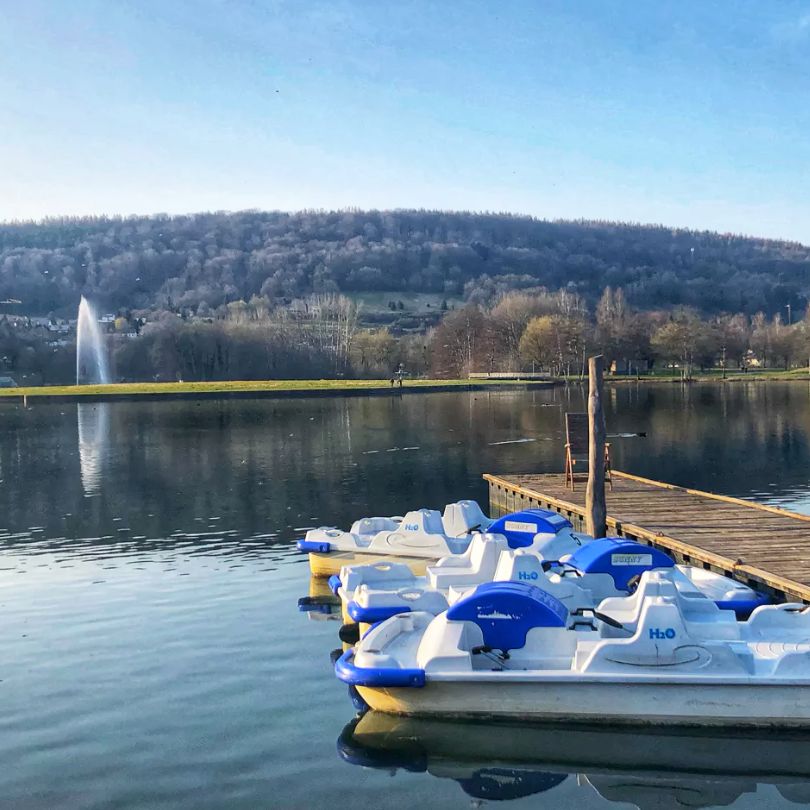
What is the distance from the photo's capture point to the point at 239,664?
52.1ft

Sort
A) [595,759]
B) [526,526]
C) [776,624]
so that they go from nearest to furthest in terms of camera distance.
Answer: [595,759], [776,624], [526,526]

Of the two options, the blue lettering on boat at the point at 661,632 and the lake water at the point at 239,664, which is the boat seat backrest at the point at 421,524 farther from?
the blue lettering on boat at the point at 661,632

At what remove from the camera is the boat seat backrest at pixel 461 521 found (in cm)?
2262

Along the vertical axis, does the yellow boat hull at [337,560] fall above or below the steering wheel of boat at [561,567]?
below

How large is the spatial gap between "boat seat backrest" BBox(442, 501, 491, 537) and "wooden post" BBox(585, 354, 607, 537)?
96.7 inches

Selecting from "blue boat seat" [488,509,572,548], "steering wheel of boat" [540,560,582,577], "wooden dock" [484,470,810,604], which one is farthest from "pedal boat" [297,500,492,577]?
"wooden dock" [484,470,810,604]

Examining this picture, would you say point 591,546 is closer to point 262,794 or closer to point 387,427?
point 262,794

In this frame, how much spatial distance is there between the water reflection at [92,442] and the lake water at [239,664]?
39cm

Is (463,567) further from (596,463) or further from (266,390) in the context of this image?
(266,390)

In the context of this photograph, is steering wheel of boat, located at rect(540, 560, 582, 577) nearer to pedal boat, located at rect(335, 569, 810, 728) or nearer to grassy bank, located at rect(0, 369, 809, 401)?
pedal boat, located at rect(335, 569, 810, 728)

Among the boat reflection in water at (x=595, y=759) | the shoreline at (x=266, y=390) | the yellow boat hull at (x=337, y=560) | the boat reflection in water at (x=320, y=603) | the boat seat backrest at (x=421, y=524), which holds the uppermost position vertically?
the boat seat backrest at (x=421, y=524)

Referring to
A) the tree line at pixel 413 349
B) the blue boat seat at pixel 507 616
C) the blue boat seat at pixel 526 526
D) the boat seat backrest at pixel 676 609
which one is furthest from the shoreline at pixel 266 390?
the blue boat seat at pixel 507 616

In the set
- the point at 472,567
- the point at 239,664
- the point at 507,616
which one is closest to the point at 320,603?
the point at 472,567

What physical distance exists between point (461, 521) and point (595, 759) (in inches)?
428
